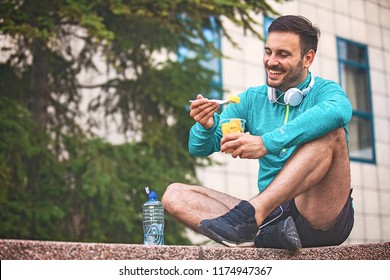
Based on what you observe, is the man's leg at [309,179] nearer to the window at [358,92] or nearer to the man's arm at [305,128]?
the man's arm at [305,128]

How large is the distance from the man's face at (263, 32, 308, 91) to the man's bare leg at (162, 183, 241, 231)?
0.49 m

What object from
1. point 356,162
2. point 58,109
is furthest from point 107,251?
point 356,162

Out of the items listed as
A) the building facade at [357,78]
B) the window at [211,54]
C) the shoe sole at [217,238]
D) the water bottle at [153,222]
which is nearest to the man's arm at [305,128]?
the shoe sole at [217,238]

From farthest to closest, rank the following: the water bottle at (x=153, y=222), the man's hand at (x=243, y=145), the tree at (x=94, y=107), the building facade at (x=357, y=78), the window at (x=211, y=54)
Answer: the building facade at (x=357, y=78), the window at (x=211, y=54), the tree at (x=94, y=107), the water bottle at (x=153, y=222), the man's hand at (x=243, y=145)

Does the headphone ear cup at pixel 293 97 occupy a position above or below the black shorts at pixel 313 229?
above

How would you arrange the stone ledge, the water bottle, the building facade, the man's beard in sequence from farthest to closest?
the building facade < the water bottle < the man's beard < the stone ledge

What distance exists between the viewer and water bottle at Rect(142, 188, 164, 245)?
2.89 m

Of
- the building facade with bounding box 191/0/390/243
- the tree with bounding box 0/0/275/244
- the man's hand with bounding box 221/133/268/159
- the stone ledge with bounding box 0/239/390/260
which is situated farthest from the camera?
the building facade with bounding box 191/0/390/243

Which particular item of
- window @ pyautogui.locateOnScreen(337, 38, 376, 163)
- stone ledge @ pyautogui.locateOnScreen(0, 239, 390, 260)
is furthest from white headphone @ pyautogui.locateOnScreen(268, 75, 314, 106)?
window @ pyautogui.locateOnScreen(337, 38, 376, 163)

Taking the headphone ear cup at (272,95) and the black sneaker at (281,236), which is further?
the headphone ear cup at (272,95)

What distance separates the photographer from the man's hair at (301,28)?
2.78m

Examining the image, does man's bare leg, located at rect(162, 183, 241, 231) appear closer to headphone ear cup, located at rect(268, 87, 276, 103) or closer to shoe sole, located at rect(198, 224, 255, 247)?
shoe sole, located at rect(198, 224, 255, 247)

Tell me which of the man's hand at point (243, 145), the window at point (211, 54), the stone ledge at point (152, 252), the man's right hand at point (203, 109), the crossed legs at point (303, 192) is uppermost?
the window at point (211, 54)
